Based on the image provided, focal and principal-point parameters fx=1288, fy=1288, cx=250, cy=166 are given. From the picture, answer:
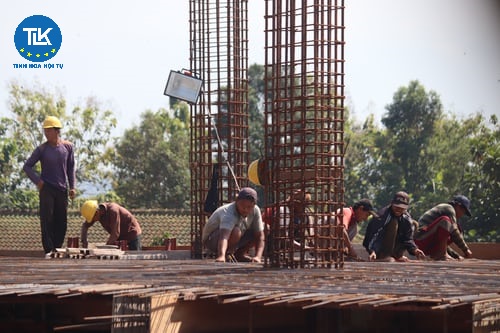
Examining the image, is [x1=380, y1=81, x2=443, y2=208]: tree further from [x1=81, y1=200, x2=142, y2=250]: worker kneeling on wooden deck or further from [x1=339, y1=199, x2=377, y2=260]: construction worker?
[x1=339, y1=199, x2=377, y2=260]: construction worker

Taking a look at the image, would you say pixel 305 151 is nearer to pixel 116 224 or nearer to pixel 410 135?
pixel 116 224

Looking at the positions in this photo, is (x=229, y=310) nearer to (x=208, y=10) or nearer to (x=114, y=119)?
(x=208, y=10)

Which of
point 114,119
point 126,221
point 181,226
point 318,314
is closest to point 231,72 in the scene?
point 126,221

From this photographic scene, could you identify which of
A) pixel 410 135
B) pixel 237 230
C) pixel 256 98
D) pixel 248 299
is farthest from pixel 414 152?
pixel 248 299

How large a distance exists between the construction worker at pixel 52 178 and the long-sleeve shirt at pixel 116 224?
172 centimetres

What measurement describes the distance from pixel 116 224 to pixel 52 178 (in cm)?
203

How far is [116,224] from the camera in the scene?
17234 millimetres

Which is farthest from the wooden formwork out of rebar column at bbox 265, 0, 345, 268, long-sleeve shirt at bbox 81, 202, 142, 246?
long-sleeve shirt at bbox 81, 202, 142, 246

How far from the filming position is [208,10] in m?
16.3

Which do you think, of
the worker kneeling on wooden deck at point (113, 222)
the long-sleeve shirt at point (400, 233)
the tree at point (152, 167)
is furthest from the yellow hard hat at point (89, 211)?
the tree at point (152, 167)

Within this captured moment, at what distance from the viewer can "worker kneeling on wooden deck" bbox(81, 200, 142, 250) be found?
56.6 feet

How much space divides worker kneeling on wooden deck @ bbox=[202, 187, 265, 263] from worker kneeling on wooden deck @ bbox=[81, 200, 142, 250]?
11.9 ft

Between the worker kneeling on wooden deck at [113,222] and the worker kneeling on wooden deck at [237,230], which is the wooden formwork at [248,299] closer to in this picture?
the worker kneeling on wooden deck at [237,230]

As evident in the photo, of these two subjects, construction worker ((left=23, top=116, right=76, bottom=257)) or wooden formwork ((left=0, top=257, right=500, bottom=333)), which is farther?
construction worker ((left=23, top=116, right=76, bottom=257))
